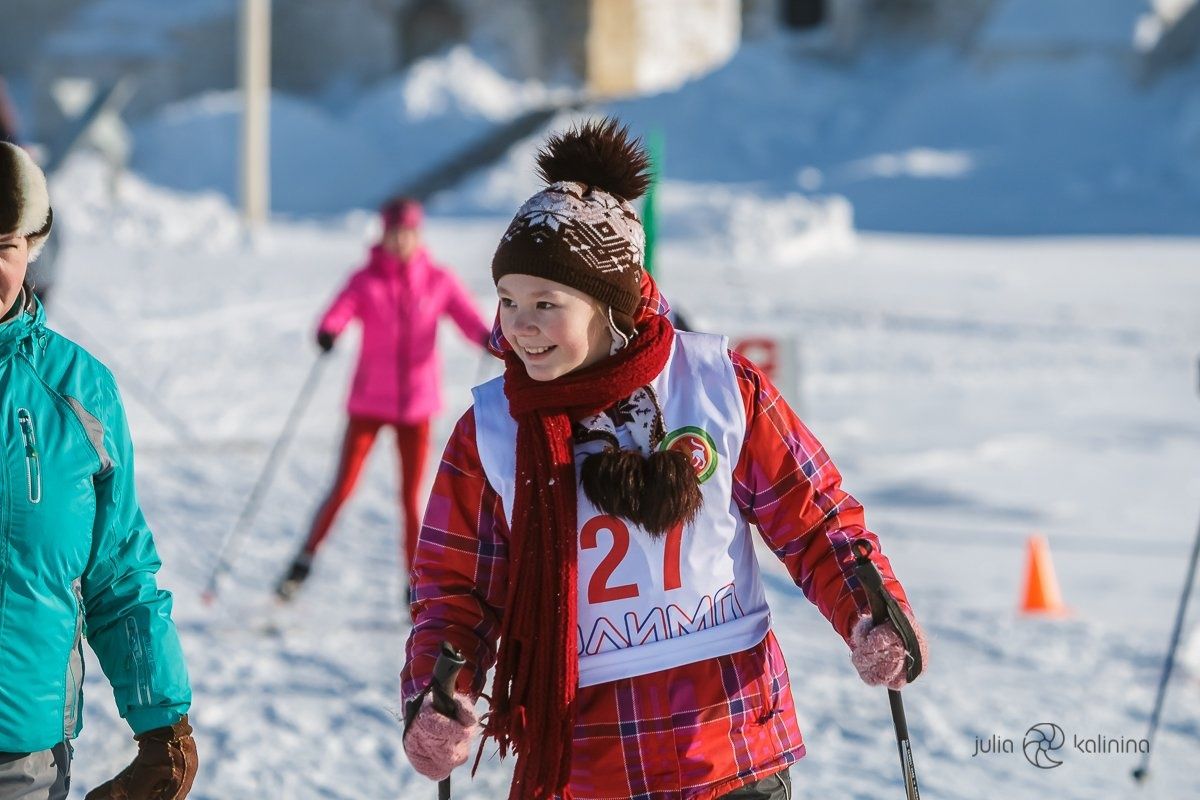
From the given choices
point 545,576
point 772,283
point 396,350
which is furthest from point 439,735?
point 772,283

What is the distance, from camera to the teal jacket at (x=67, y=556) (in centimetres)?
225

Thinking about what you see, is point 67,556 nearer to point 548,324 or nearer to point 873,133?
point 548,324

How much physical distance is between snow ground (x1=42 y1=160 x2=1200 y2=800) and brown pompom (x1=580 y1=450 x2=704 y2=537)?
2343 millimetres

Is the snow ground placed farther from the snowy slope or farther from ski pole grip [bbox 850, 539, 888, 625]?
the snowy slope

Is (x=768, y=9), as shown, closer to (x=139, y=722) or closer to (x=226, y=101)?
(x=226, y=101)

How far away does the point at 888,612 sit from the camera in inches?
94.7

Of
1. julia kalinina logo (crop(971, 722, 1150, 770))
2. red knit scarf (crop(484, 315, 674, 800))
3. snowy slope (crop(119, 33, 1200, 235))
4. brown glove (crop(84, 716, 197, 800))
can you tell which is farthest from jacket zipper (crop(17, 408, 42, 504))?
snowy slope (crop(119, 33, 1200, 235))

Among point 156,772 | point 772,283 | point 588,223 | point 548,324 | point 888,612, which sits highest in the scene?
point 772,283

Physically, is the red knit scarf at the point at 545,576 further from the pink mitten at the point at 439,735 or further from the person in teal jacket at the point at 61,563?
the person in teal jacket at the point at 61,563

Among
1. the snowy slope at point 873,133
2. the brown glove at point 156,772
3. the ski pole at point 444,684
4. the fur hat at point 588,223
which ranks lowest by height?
the brown glove at point 156,772

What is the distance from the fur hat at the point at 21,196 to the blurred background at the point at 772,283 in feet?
3.00

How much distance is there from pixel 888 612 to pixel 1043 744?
287 cm

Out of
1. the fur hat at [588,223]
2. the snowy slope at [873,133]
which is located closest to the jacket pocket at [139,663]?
the fur hat at [588,223]

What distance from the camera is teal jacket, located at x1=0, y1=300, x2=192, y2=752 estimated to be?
88.5 inches
